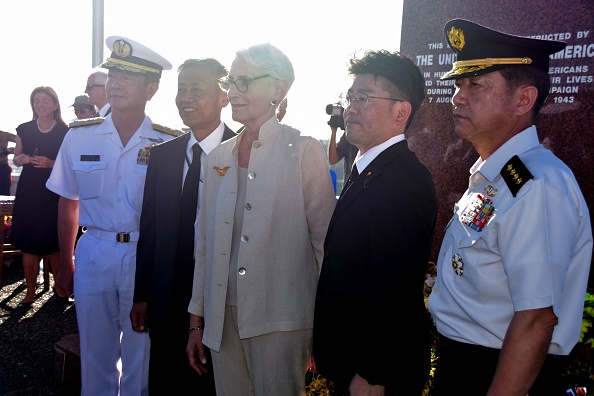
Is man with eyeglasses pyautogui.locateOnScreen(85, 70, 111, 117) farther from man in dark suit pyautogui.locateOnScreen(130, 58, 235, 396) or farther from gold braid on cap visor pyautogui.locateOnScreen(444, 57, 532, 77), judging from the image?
gold braid on cap visor pyautogui.locateOnScreen(444, 57, 532, 77)

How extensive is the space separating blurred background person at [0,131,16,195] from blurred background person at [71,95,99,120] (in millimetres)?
1800

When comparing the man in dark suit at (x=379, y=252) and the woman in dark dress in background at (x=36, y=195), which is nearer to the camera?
the man in dark suit at (x=379, y=252)

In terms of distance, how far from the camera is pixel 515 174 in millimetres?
1644

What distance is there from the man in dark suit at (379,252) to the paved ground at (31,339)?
9.44 feet

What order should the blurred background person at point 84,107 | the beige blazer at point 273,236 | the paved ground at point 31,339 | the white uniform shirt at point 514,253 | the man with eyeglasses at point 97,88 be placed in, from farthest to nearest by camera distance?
the blurred background person at point 84,107 < the man with eyeglasses at point 97,88 < the paved ground at point 31,339 < the beige blazer at point 273,236 < the white uniform shirt at point 514,253

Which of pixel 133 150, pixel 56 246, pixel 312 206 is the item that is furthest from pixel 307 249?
pixel 56 246

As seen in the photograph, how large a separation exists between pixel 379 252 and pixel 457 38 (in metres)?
0.87

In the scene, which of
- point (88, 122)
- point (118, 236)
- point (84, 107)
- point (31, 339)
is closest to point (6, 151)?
point (84, 107)

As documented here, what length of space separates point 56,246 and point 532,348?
18.3 feet

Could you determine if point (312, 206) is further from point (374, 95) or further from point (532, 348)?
point (532, 348)

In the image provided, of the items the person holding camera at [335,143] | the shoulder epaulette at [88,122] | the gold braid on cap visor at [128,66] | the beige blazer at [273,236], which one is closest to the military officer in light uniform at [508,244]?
the beige blazer at [273,236]

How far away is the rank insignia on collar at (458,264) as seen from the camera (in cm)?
177

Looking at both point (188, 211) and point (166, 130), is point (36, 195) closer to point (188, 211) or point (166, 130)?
point (166, 130)

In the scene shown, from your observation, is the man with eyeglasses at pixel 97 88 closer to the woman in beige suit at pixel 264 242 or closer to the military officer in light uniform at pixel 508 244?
the woman in beige suit at pixel 264 242
